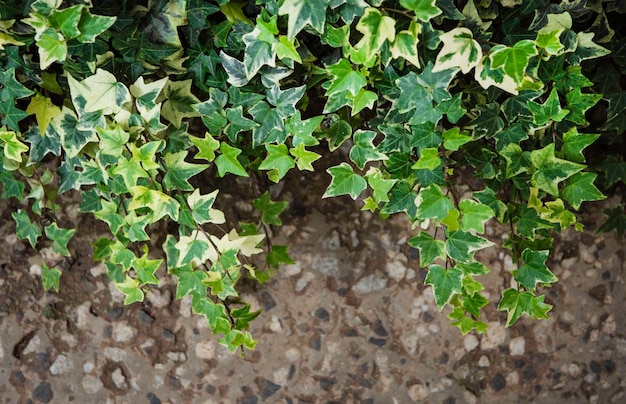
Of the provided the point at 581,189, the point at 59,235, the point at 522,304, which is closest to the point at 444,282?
the point at 522,304

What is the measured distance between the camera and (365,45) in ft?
3.14

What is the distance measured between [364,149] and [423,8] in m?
0.26

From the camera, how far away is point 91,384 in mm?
1414

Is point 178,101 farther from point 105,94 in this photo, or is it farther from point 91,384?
point 91,384

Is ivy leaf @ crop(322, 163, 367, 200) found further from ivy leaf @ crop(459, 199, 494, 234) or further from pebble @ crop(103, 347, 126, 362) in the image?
pebble @ crop(103, 347, 126, 362)

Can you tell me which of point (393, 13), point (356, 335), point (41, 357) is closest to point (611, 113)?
point (393, 13)

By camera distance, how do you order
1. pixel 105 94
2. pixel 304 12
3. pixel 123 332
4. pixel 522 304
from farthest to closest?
pixel 123 332, pixel 522 304, pixel 105 94, pixel 304 12

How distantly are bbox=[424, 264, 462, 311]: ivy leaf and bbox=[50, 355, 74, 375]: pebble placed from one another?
2.75ft

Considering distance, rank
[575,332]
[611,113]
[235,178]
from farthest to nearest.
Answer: [575,332] → [235,178] → [611,113]

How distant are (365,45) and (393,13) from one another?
3.4 inches

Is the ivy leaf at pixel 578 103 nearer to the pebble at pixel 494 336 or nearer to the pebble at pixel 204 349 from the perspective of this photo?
the pebble at pixel 494 336

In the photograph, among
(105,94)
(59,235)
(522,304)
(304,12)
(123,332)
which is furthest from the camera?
(123,332)

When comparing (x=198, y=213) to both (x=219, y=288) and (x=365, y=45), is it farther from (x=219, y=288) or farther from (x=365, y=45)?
(x=365, y=45)

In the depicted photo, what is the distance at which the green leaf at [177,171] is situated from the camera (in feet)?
3.54
